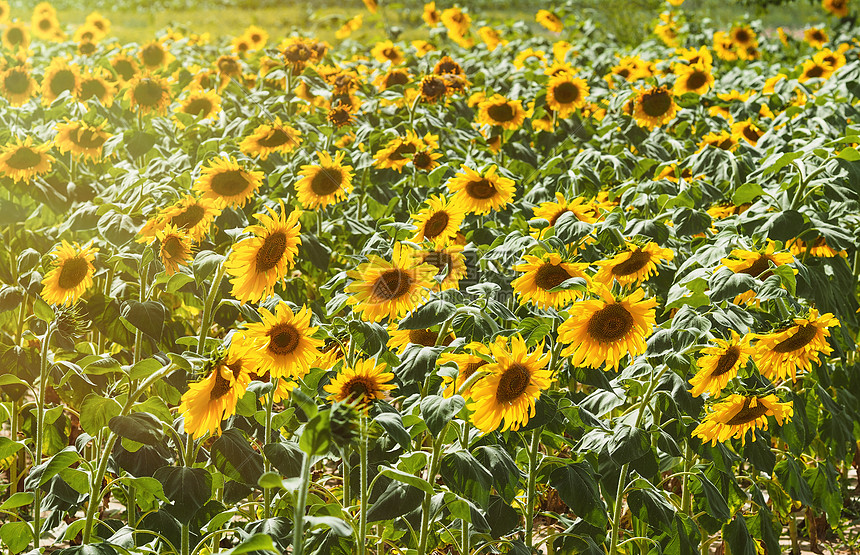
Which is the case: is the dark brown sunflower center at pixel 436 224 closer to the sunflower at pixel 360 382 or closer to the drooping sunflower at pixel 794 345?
the sunflower at pixel 360 382

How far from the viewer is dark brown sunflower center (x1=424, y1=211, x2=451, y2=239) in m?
2.52

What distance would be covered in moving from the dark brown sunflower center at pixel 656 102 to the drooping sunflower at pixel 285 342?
8.66 ft

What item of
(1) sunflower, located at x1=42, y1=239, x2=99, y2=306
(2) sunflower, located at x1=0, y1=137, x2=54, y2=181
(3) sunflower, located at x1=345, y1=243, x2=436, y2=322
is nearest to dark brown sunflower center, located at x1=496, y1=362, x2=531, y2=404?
(3) sunflower, located at x1=345, y1=243, x2=436, y2=322

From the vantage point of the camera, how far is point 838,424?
2.83 meters

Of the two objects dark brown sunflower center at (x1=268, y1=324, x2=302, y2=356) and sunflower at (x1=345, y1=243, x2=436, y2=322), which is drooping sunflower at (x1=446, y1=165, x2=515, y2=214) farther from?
dark brown sunflower center at (x1=268, y1=324, x2=302, y2=356)

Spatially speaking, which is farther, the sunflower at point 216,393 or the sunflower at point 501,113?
the sunflower at point 501,113

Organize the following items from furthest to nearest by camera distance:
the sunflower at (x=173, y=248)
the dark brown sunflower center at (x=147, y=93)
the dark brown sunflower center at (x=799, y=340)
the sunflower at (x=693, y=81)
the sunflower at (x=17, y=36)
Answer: the sunflower at (x=17, y=36) < the sunflower at (x=693, y=81) < the dark brown sunflower center at (x=147, y=93) < the sunflower at (x=173, y=248) < the dark brown sunflower center at (x=799, y=340)

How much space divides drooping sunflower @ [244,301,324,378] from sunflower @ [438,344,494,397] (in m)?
0.32

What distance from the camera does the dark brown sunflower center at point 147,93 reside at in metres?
3.69

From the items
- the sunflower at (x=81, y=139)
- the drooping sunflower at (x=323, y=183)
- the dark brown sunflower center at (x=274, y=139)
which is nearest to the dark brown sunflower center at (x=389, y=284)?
the drooping sunflower at (x=323, y=183)

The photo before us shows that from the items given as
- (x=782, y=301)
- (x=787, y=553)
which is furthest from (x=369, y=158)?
(x=787, y=553)

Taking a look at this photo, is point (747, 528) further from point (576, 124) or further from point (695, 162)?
point (576, 124)

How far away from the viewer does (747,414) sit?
2084 mm

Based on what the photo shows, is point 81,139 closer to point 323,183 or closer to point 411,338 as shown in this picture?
point 323,183
